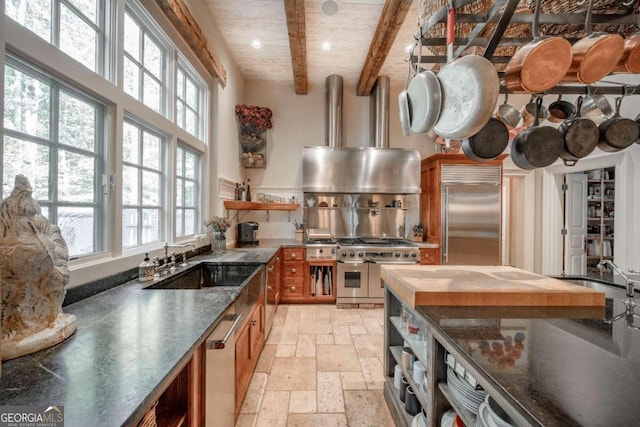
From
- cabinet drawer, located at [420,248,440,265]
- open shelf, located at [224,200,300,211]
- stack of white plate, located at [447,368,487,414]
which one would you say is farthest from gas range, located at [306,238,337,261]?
stack of white plate, located at [447,368,487,414]

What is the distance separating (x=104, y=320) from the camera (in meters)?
1.18

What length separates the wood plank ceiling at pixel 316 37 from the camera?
2793 mm

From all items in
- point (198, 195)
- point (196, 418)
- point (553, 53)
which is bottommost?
point (196, 418)

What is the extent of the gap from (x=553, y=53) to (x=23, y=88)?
8.23 ft

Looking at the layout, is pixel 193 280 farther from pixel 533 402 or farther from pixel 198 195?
pixel 533 402

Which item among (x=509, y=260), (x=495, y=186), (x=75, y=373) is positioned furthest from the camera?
(x=509, y=260)

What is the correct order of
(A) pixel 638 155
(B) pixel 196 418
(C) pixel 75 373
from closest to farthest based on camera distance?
1. (C) pixel 75 373
2. (B) pixel 196 418
3. (A) pixel 638 155

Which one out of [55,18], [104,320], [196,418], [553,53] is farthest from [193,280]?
[553,53]

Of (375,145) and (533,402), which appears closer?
(533,402)

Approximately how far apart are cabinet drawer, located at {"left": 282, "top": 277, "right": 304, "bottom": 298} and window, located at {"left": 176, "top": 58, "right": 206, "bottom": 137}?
2.26m

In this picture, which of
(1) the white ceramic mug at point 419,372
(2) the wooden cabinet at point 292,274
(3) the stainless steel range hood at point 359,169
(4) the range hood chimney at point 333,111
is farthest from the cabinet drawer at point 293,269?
(1) the white ceramic mug at point 419,372

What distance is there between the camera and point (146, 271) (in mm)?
1851

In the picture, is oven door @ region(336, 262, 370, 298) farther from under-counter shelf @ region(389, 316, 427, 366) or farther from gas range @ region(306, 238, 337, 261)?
under-counter shelf @ region(389, 316, 427, 366)

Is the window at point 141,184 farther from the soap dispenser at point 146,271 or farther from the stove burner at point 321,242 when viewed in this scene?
the stove burner at point 321,242
